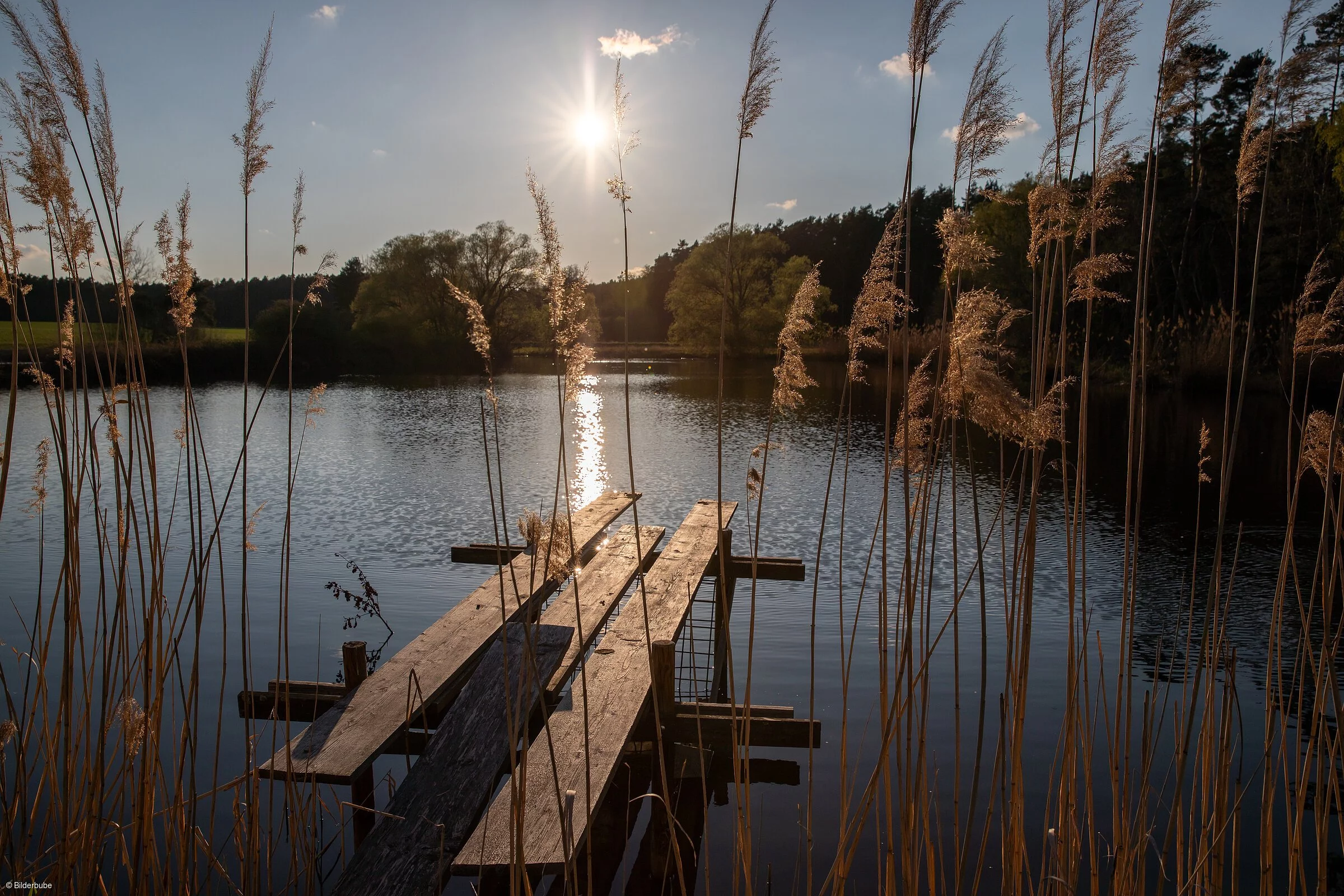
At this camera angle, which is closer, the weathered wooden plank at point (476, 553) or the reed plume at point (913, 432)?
the reed plume at point (913, 432)

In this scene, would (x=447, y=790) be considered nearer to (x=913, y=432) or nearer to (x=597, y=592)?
(x=913, y=432)

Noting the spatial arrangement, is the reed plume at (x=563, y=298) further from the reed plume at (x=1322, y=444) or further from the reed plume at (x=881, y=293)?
the reed plume at (x=1322, y=444)

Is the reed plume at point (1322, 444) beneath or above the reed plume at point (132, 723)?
above

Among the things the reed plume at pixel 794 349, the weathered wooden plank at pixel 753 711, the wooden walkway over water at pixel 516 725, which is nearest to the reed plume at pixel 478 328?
the wooden walkway over water at pixel 516 725

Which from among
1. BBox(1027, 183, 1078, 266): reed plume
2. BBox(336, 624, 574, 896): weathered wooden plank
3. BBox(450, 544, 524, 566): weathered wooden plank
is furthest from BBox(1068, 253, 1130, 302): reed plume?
BBox(450, 544, 524, 566): weathered wooden plank

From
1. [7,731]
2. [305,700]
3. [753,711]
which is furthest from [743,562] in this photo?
[7,731]

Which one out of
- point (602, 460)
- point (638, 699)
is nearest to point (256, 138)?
point (638, 699)

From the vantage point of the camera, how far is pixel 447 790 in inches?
103

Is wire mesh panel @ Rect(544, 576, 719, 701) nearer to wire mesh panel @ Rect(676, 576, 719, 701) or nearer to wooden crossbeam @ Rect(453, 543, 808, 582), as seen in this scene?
wire mesh panel @ Rect(676, 576, 719, 701)

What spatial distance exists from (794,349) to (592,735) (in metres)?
1.63

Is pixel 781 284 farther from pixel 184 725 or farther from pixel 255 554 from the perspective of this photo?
pixel 184 725

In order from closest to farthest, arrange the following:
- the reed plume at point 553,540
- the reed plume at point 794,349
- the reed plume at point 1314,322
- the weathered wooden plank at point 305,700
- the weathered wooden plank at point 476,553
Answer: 1. the reed plume at point 553,540
2. the reed plume at point 794,349
3. the reed plume at point 1314,322
4. the weathered wooden plank at point 305,700
5. the weathered wooden plank at point 476,553

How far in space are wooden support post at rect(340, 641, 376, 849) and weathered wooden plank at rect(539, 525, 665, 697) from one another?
30.9 inches

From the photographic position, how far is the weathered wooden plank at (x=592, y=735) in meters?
2.22
